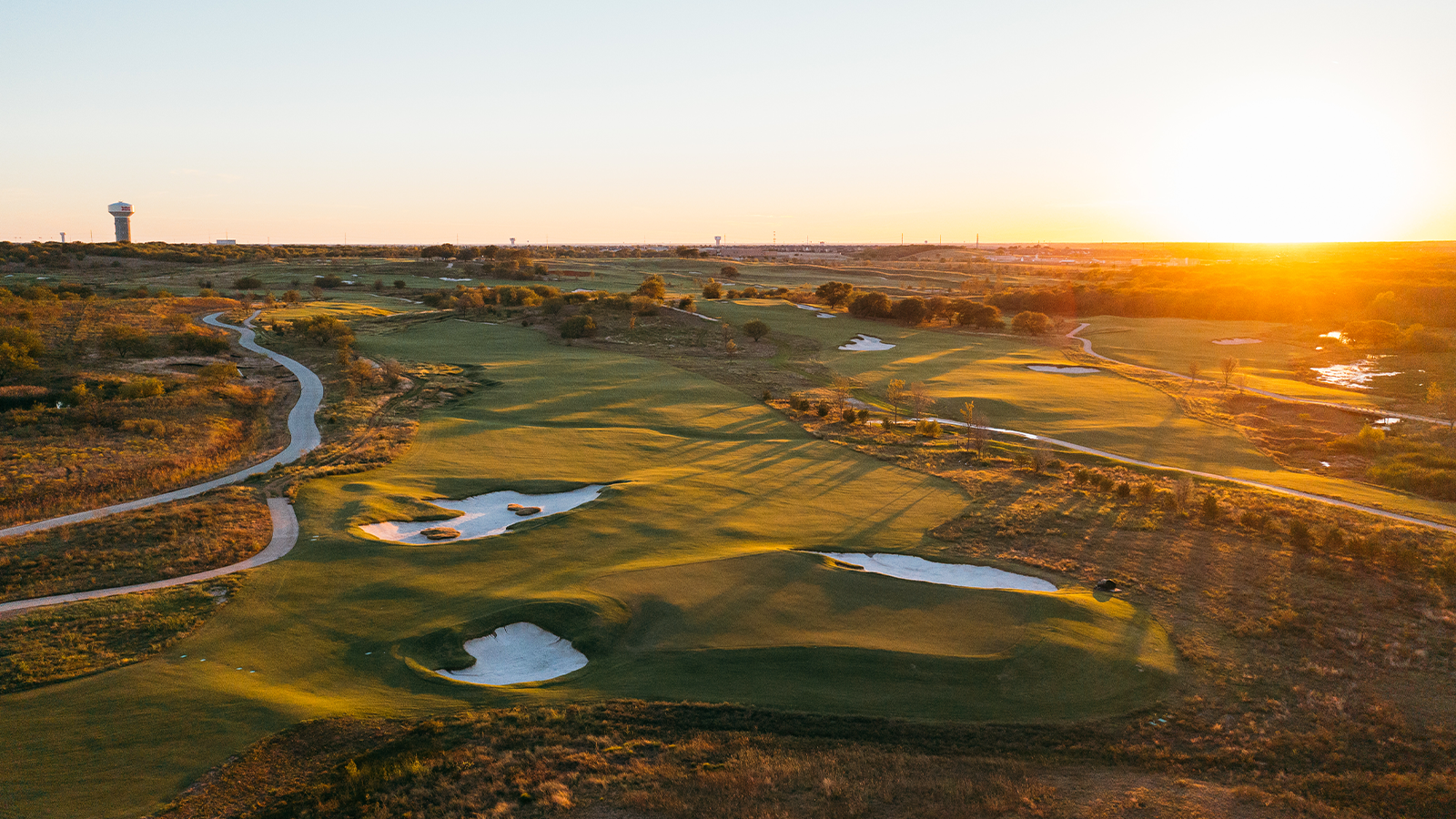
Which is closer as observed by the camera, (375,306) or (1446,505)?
(1446,505)

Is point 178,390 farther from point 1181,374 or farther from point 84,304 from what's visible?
point 1181,374

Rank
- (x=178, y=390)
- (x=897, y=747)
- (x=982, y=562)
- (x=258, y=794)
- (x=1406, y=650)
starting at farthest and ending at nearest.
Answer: (x=178, y=390)
(x=982, y=562)
(x=1406, y=650)
(x=897, y=747)
(x=258, y=794)

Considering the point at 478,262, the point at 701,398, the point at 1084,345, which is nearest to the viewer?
the point at 701,398

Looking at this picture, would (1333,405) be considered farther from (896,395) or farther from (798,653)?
(798,653)

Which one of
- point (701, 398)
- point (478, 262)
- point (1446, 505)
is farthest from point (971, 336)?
point (478, 262)

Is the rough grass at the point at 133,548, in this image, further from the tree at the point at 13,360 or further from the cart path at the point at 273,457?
the tree at the point at 13,360

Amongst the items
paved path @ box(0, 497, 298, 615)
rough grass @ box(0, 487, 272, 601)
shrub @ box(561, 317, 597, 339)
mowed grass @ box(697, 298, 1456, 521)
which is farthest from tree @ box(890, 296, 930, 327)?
rough grass @ box(0, 487, 272, 601)

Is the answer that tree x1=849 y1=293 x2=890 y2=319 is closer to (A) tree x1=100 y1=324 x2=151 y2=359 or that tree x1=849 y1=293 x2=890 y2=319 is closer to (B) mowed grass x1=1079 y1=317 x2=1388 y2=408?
(B) mowed grass x1=1079 y1=317 x2=1388 y2=408

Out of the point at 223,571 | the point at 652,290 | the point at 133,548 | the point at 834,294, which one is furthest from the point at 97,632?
the point at 834,294
